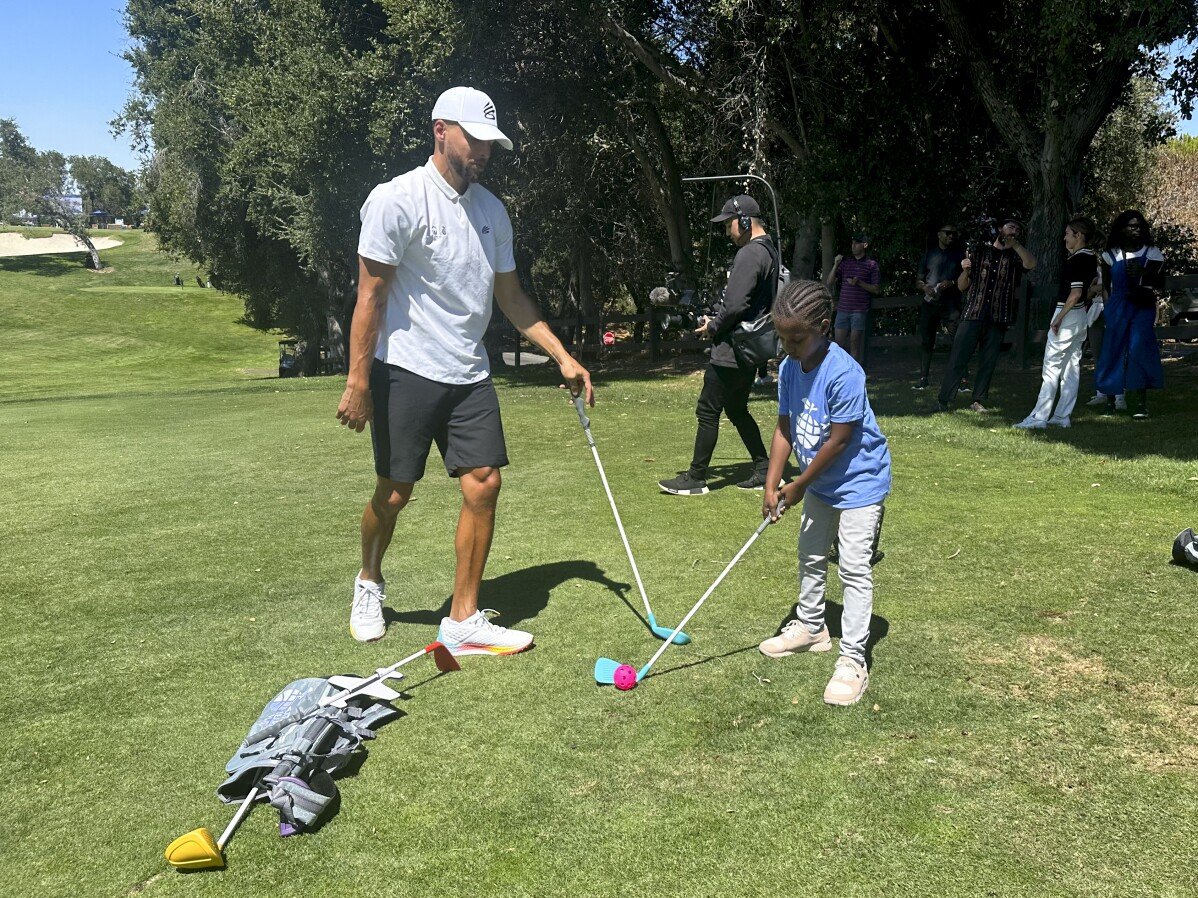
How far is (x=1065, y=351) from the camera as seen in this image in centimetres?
992

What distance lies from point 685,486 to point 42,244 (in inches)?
3787

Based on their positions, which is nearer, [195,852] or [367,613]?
[195,852]

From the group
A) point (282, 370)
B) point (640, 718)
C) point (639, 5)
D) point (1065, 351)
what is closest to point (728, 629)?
point (640, 718)

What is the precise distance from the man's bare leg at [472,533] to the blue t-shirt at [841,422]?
4.65ft

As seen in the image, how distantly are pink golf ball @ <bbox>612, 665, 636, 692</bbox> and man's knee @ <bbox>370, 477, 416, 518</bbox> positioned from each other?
1.32 m

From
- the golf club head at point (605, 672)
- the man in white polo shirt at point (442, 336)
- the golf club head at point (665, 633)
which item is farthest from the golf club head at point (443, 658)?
the golf club head at point (665, 633)

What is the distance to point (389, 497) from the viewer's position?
15.8 feet

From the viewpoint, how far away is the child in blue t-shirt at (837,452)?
401 centimetres

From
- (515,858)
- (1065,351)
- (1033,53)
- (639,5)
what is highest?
(639,5)

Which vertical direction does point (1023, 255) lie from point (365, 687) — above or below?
above

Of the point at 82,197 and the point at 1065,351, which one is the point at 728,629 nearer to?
the point at 1065,351

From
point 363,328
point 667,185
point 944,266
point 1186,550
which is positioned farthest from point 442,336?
point 667,185

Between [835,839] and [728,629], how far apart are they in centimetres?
183

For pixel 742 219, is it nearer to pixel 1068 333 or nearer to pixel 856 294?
pixel 1068 333
